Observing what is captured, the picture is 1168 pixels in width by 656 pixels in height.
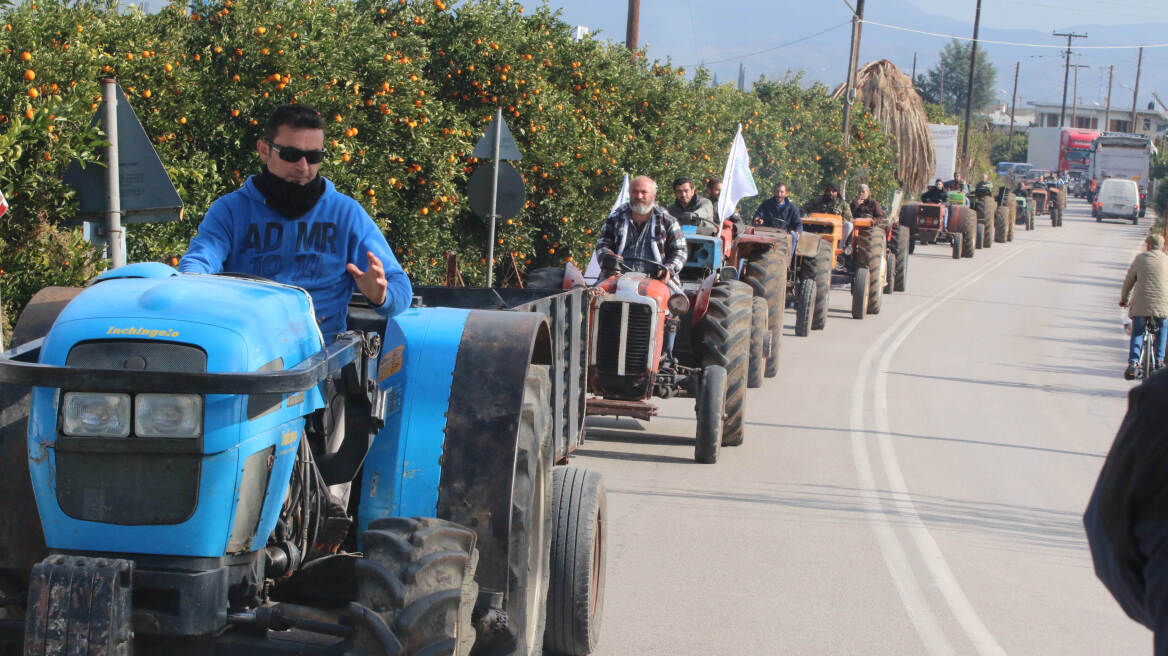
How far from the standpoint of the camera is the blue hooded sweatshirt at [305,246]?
4.66 metres

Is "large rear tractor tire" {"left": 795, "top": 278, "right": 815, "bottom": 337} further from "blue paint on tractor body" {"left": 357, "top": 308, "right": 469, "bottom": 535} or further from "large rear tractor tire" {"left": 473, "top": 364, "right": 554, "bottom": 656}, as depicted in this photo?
"blue paint on tractor body" {"left": 357, "top": 308, "right": 469, "bottom": 535}

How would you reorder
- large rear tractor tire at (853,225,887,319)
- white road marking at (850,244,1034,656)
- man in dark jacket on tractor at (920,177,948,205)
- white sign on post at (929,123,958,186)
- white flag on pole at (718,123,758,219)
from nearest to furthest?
white road marking at (850,244,1034,656) → white flag on pole at (718,123,758,219) → large rear tractor tire at (853,225,887,319) → man in dark jacket on tractor at (920,177,948,205) → white sign on post at (929,123,958,186)

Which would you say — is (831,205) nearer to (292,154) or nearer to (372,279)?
(292,154)

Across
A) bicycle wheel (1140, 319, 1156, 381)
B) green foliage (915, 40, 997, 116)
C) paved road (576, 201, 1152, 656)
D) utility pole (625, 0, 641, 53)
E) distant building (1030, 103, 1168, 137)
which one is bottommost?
paved road (576, 201, 1152, 656)

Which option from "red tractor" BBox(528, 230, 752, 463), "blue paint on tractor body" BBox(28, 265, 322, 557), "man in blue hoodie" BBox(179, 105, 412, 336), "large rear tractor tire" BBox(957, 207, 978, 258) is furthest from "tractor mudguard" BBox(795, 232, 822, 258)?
"large rear tractor tire" BBox(957, 207, 978, 258)

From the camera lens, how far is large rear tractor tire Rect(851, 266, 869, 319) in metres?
22.0

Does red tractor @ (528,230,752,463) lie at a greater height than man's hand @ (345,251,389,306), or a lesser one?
lesser

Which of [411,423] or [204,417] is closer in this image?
[204,417]

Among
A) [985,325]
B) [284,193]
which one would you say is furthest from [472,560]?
[985,325]

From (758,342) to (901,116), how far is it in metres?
34.3

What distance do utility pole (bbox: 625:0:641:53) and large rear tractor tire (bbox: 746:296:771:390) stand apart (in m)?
13.2

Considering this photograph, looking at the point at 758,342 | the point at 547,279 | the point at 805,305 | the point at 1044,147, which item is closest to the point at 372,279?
the point at 547,279

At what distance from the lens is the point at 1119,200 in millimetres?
61719

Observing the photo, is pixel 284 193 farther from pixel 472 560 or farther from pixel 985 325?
pixel 985 325
